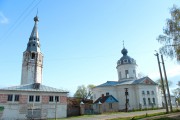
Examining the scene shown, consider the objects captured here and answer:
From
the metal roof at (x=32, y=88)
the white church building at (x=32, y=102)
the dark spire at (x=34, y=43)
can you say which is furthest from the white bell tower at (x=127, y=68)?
the dark spire at (x=34, y=43)

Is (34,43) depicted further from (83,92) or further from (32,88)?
(83,92)

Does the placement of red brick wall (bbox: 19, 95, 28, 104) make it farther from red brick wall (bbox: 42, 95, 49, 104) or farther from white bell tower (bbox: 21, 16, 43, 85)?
white bell tower (bbox: 21, 16, 43, 85)

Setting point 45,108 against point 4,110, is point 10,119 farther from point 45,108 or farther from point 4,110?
point 45,108

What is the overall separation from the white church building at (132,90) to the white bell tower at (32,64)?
1775 centimetres

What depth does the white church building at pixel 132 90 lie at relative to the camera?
47781 mm

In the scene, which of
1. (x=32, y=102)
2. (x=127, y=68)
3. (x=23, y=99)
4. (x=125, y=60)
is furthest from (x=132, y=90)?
(x=23, y=99)

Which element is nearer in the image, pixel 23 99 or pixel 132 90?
pixel 23 99

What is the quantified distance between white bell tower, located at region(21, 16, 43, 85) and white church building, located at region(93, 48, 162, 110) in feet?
58.2

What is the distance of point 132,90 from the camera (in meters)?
49.1

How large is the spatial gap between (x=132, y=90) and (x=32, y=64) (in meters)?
29.3

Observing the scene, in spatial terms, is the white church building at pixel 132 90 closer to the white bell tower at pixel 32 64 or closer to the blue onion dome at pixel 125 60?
the blue onion dome at pixel 125 60

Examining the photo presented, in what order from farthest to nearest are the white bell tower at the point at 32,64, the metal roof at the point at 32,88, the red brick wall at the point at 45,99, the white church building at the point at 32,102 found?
1. the white bell tower at the point at 32,64
2. the red brick wall at the point at 45,99
3. the metal roof at the point at 32,88
4. the white church building at the point at 32,102

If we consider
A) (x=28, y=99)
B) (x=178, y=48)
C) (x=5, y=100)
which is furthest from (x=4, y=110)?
(x=178, y=48)

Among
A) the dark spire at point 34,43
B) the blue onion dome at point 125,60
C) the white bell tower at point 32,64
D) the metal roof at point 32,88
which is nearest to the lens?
the metal roof at point 32,88
